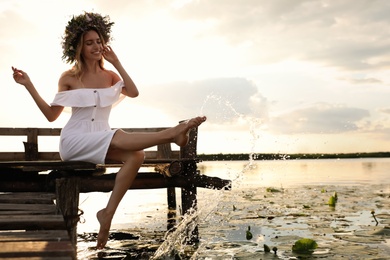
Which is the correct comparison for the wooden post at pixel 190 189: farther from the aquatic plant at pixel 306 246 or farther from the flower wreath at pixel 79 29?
the flower wreath at pixel 79 29

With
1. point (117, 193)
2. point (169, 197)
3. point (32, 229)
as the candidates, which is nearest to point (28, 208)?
point (32, 229)

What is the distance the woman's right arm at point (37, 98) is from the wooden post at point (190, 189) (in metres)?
3.12

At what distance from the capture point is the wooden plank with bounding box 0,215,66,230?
3.93 m

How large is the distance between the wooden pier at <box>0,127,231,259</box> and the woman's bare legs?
0.85ft

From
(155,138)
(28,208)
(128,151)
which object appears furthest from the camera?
(128,151)

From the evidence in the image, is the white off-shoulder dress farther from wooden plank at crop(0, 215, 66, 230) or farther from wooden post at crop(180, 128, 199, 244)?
wooden post at crop(180, 128, 199, 244)

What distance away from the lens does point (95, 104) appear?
550cm

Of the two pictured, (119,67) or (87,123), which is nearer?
(87,123)

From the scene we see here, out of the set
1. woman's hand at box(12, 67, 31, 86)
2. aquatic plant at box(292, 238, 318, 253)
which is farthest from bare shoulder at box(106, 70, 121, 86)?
aquatic plant at box(292, 238, 318, 253)

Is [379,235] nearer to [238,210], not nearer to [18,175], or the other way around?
[238,210]

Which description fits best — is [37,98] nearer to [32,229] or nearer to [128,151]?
[128,151]

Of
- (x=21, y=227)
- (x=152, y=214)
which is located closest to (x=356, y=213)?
(x=152, y=214)

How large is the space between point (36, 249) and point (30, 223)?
3.81 feet

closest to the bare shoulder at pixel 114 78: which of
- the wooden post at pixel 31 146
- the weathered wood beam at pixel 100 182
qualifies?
the weathered wood beam at pixel 100 182
